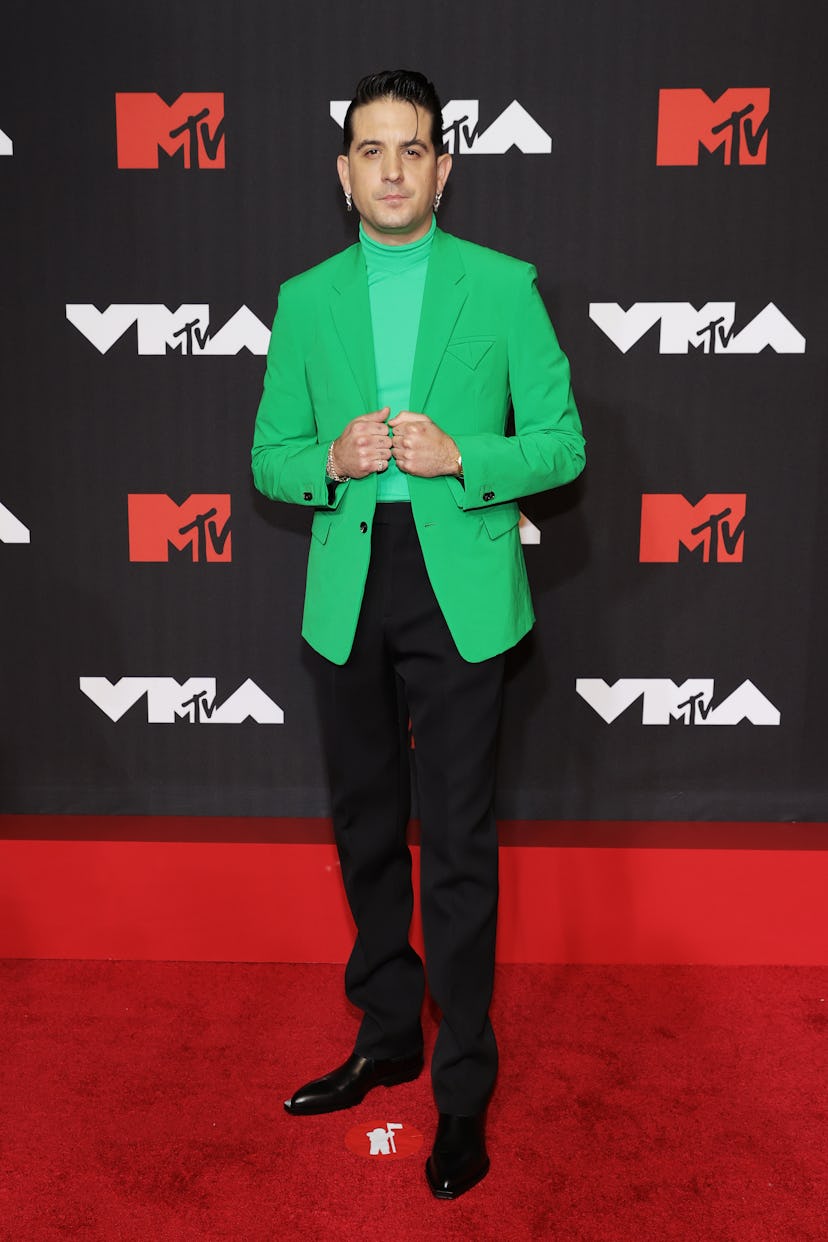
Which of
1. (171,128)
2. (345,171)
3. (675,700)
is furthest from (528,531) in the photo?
(171,128)

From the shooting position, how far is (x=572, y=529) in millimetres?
2703

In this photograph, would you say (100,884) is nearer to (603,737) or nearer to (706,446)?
(603,737)

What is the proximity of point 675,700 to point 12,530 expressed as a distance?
5.43 feet

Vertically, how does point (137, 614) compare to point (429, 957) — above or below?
above

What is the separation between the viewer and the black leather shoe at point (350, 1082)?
2.07 meters

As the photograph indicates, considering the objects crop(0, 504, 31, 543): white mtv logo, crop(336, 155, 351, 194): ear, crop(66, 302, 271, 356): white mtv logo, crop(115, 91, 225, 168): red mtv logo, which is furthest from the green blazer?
crop(0, 504, 31, 543): white mtv logo

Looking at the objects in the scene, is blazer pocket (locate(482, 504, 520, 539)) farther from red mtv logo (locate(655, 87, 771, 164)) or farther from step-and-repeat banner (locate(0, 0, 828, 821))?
red mtv logo (locate(655, 87, 771, 164))

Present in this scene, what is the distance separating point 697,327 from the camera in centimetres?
260

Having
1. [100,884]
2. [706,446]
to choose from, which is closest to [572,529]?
[706,446]

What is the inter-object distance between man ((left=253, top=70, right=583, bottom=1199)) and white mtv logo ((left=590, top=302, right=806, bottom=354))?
76cm

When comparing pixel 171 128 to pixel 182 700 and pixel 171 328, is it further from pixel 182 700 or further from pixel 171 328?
pixel 182 700

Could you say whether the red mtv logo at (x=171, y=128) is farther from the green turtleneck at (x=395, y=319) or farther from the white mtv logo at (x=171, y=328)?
the green turtleneck at (x=395, y=319)

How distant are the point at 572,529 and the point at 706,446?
36cm

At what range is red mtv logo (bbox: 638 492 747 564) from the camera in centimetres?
268
